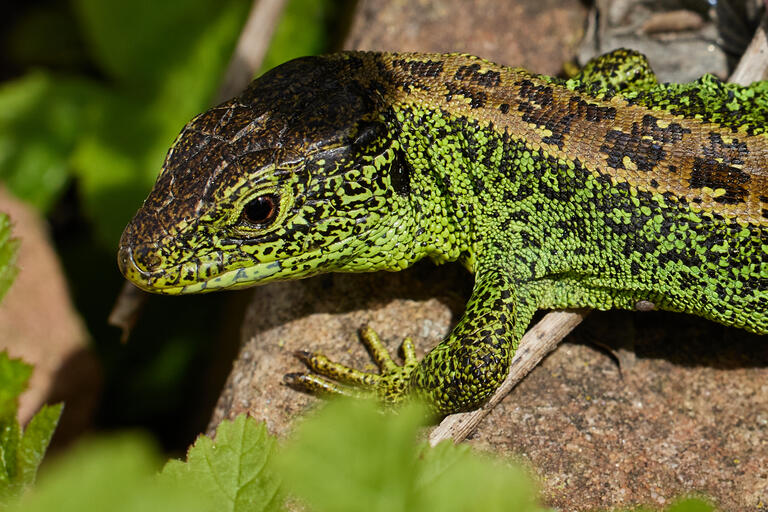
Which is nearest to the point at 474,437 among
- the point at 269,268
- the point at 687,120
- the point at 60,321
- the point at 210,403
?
the point at 269,268

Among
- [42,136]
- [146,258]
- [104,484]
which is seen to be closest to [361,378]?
[146,258]

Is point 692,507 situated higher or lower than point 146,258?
higher

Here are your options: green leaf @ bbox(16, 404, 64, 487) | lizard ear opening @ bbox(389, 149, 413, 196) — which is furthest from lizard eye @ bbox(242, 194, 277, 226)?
green leaf @ bbox(16, 404, 64, 487)

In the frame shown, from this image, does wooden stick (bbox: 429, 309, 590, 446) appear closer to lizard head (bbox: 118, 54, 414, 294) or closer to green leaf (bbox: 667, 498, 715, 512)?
lizard head (bbox: 118, 54, 414, 294)

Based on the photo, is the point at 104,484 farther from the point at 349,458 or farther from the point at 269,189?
the point at 269,189

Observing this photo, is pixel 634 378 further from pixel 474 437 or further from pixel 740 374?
pixel 474 437

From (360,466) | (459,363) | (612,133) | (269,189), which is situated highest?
(360,466)

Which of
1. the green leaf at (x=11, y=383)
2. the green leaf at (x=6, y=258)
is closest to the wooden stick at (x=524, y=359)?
the green leaf at (x=11, y=383)
